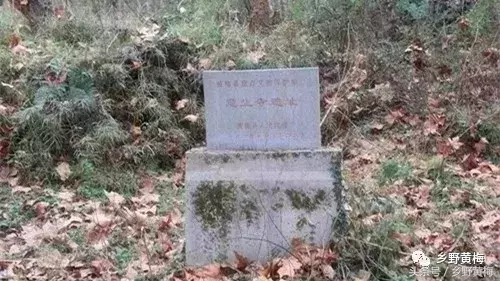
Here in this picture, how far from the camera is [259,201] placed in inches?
155

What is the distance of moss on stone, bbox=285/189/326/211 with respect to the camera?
12.8 feet

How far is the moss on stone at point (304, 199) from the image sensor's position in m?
3.90

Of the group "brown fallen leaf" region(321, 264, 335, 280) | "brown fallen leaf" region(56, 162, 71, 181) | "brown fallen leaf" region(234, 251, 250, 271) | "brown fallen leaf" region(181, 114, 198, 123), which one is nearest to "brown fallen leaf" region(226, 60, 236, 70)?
"brown fallen leaf" region(181, 114, 198, 123)

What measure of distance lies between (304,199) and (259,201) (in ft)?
0.93

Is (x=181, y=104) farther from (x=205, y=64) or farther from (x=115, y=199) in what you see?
(x=115, y=199)

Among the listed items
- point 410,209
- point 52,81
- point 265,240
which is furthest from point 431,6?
point 265,240

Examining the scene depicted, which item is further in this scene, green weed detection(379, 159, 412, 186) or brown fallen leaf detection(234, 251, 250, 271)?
green weed detection(379, 159, 412, 186)

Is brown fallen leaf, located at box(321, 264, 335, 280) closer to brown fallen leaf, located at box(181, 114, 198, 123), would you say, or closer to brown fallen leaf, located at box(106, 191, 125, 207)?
brown fallen leaf, located at box(106, 191, 125, 207)

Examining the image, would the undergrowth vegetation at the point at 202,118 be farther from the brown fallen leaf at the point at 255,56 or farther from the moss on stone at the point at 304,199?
the moss on stone at the point at 304,199

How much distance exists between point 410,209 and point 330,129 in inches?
83.0

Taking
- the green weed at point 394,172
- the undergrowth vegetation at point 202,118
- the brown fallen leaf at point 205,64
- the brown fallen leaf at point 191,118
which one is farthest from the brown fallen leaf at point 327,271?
the brown fallen leaf at point 205,64

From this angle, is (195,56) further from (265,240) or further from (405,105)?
(265,240)

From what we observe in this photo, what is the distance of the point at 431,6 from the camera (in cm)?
846

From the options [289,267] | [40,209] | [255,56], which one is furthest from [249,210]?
[255,56]
